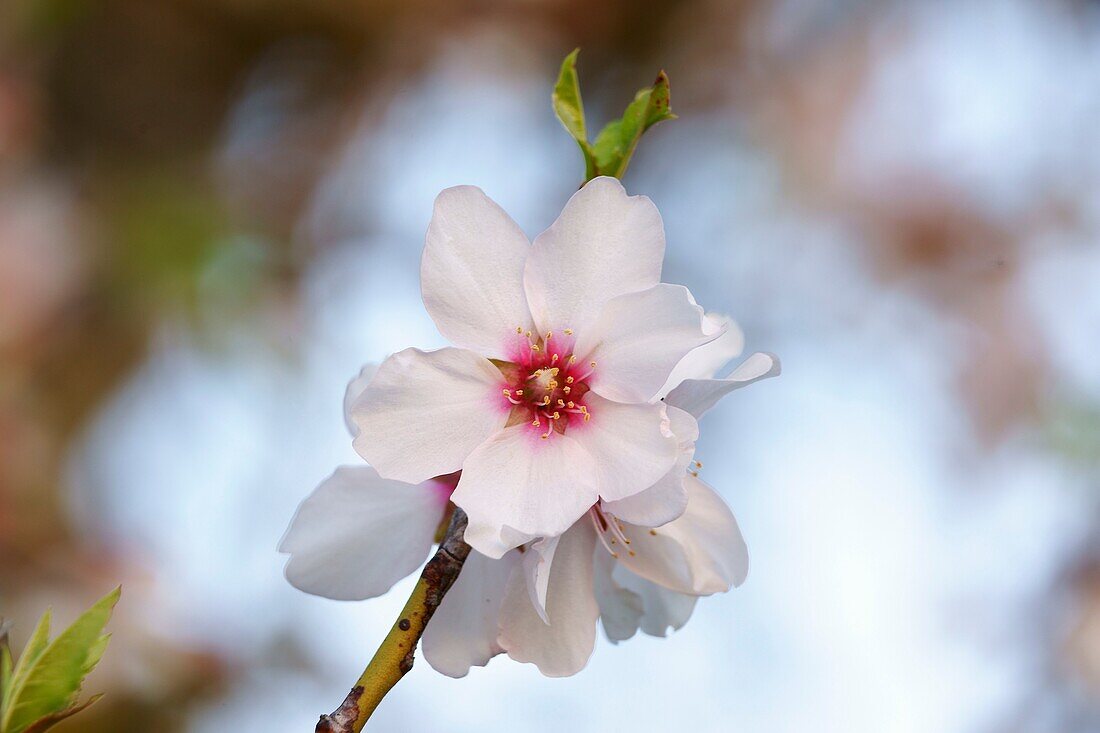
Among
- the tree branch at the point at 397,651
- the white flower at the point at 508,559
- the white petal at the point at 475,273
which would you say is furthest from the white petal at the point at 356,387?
the tree branch at the point at 397,651

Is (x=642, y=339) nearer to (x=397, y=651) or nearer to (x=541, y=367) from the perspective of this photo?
(x=541, y=367)

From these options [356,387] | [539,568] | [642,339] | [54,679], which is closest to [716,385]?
[642,339]

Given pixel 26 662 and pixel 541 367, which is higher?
pixel 541 367

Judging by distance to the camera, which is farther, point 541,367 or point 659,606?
point 659,606

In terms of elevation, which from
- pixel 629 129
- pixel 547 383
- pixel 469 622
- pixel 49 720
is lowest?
pixel 49 720

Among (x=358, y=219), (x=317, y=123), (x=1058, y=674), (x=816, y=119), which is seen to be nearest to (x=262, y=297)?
(x=358, y=219)

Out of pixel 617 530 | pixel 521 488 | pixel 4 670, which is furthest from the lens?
pixel 617 530

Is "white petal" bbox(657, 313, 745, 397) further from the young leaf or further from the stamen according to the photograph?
the young leaf
